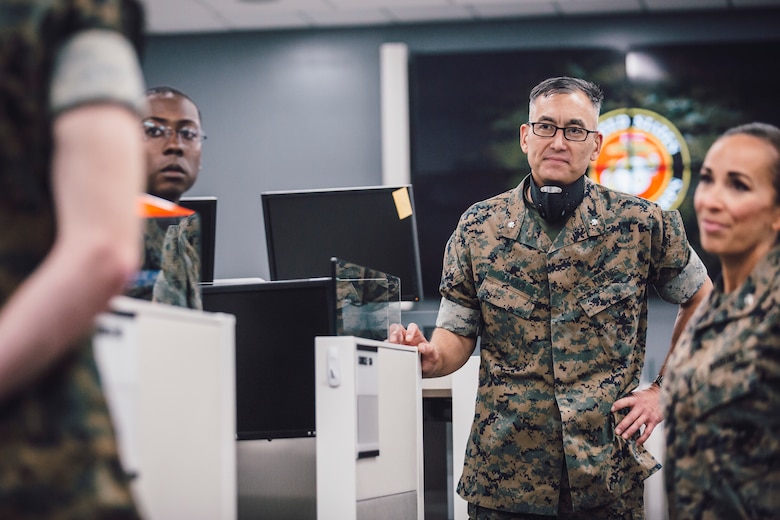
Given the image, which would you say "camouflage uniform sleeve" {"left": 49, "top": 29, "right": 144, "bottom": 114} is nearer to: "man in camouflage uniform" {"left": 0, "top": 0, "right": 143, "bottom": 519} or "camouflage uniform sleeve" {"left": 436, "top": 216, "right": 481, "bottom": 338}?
"man in camouflage uniform" {"left": 0, "top": 0, "right": 143, "bottom": 519}

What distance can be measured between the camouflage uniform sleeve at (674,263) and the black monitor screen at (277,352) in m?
0.80

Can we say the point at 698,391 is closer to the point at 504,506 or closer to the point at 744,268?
the point at 744,268

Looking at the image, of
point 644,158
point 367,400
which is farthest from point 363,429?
point 644,158

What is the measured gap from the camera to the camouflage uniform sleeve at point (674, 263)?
7.87 feet

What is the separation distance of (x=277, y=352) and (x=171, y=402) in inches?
49.2

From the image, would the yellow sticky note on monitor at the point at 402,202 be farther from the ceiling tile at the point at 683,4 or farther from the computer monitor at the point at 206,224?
the ceiling tile at the point at 683,4

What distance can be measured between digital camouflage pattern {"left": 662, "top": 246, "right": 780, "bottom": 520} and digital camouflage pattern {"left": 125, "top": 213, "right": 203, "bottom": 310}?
2.86 feet

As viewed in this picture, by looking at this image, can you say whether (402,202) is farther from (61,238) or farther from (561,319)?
(61,238)

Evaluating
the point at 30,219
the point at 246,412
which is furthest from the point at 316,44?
the point at 30,219

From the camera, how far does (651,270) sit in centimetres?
243

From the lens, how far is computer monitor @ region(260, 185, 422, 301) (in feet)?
11.0

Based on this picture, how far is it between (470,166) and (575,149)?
340 cm

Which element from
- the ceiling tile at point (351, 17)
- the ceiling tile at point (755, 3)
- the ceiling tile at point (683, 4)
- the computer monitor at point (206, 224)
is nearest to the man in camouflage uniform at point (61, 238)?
the computer monitor at point (206, 224)

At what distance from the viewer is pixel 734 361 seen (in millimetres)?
1529
